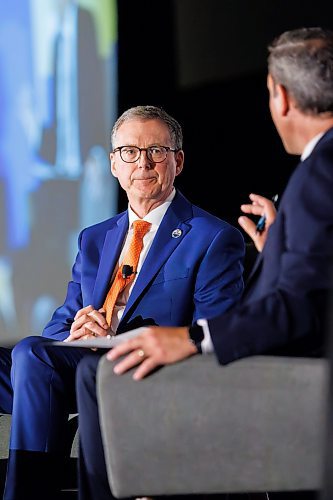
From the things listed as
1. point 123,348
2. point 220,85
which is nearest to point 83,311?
point 123,348

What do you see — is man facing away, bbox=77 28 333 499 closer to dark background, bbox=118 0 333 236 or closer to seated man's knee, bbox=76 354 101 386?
seated man's knee, bbox=76 354 101 386

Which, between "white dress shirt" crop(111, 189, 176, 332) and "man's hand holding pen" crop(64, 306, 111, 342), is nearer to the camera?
"man's hand holding pen" crop(64, 306, 111, 342)

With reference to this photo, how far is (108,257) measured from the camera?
3139 millimetres

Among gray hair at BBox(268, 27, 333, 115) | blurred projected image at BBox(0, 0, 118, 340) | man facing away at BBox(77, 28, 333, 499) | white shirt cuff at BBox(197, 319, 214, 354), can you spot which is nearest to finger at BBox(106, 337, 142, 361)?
man facing away at BBox(77, 28, 333, 499)

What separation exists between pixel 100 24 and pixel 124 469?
409 centimetres

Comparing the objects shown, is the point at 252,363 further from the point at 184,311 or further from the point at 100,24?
the point at 100,24

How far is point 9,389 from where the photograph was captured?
308 cm

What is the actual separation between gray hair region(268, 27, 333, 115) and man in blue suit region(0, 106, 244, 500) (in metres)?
0.90

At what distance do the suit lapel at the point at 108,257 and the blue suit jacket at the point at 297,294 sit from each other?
1.02 meters

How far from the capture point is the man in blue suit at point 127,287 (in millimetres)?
2723

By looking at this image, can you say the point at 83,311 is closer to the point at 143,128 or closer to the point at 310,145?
the point at 143,128

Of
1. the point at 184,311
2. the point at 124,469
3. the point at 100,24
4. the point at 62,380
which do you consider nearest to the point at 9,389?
the point at 62,380

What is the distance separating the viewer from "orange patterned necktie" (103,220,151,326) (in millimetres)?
3039

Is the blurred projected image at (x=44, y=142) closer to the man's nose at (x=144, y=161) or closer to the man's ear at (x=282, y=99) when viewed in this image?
the man's nose at (x=144, y=161)
